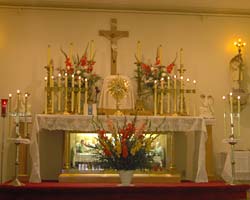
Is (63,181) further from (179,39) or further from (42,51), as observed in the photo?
(179,39)

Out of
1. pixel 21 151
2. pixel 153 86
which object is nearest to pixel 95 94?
pixel 153 86

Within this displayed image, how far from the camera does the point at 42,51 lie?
8.57 meters

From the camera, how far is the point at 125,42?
343 inches

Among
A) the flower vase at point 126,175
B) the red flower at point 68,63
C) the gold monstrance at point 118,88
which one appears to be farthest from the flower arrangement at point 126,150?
the red flower at point 68,63

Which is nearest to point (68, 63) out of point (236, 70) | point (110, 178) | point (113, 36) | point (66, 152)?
point (113, 36)

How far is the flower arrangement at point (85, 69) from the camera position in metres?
7.91

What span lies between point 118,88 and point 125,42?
4.13 feet

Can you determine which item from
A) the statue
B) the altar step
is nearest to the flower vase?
the altar step

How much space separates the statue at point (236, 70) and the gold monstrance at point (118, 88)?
2.19 m
